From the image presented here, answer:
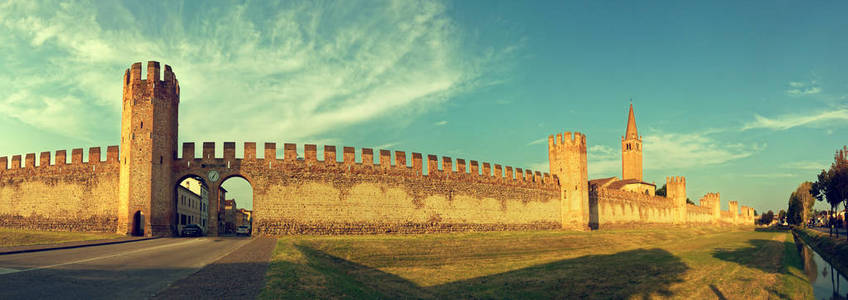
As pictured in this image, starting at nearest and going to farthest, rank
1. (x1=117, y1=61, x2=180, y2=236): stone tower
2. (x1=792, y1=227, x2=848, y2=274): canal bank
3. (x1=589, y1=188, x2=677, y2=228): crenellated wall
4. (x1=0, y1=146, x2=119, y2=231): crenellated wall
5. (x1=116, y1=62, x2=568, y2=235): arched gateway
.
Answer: (x1=792, y1=227, x2=848, y2=274): canal bank
(x1=117, y1=61, x2=180, y2=236): stone tower
(x1=116, y1=62, x2=568, y2=235): arched gateway
(x1=0, y1=146, x2=119, y2=231): crenellated wall
(x1=589, y1=188, x2=677, y2=228): crenellated wall

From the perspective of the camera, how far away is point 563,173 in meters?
46.4

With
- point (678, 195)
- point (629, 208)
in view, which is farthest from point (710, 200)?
point (629, 208)

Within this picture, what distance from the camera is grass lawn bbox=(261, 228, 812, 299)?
46.5 ft

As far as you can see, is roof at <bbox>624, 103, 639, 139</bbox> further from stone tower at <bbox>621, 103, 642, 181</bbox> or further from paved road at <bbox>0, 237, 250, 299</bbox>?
paved road at <bbox>0, 237, 250, 299</bbox>

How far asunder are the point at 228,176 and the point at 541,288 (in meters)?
19.7

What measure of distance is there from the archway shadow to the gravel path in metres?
1.94

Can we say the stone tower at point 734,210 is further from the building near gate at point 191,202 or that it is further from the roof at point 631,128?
the building near gate at point 191,202

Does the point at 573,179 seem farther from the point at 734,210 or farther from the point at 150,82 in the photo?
the point at 734,210

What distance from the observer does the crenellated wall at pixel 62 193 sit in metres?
27.9

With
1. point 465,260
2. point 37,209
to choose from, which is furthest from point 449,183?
point 37,209

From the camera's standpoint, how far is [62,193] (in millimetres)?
28734

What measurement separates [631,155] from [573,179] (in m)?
67.5

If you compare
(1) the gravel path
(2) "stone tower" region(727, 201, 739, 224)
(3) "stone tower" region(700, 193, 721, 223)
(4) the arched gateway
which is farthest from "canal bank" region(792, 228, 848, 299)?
(2) "stone tower" region(727, 201, 739, 224)

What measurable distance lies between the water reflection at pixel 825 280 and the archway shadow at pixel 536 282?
479 cm
